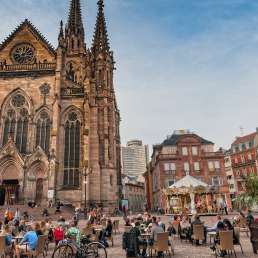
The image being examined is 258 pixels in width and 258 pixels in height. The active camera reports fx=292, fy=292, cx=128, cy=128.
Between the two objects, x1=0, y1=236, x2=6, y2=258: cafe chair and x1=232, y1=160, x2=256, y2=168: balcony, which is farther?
x1=232, y1=160, x2=256, y2=168: balcony

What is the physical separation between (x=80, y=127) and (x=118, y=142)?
8329mm

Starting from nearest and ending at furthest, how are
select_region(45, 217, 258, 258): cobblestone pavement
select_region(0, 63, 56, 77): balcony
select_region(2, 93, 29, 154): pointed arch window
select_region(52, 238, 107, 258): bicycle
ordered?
select_region(52, 238, 107, 258): bicycle
select_region(45, 217, 258, 258): cobblestone pavement
select_region(2, 93, 29, 154): pointed arch window
select_region(0, 63, 56, 77): balcony

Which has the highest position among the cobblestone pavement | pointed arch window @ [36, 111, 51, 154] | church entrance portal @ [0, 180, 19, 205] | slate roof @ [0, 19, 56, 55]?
slate roof @ [0, 19, 56, 55]

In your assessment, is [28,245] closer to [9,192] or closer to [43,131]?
[9,192]

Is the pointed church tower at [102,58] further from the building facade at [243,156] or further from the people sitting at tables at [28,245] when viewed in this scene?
the people sitting at tables at [28,245]

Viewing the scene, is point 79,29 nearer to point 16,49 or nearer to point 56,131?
point 16,49

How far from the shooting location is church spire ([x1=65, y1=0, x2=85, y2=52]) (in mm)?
47406

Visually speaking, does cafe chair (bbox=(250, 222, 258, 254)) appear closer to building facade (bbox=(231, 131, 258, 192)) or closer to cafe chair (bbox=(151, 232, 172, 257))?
cafe chair (bbox=(151, 232, 172, 257))

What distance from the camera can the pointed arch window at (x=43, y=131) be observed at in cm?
3630

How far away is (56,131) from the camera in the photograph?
114ft

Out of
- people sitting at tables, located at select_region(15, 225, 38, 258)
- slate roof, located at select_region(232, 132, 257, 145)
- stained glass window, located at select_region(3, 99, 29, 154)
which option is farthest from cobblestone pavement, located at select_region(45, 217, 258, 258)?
slate roof, located at select_region(232, 132, 257, 145)

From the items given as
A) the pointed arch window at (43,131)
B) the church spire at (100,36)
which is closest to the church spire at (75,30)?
the church spire at (100,36)

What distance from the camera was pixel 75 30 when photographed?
48.9 m

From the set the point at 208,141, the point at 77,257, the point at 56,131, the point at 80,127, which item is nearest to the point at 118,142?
the point at 80,127
